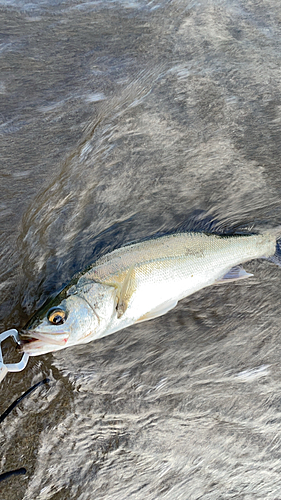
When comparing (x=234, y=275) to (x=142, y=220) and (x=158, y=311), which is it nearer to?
(x=158, y=311)

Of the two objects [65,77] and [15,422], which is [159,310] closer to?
[15,422]

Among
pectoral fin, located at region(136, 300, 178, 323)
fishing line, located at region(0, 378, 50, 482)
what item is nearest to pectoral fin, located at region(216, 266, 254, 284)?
pectoral fin, located at region(136, 300, 178, 323)

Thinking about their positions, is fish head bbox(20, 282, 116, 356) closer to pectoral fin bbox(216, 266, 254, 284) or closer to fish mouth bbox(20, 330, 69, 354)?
fish mouth bbox(20, 330, 69, 354)

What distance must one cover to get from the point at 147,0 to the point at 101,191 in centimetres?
223

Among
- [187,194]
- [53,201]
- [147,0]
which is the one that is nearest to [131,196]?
[187,194]

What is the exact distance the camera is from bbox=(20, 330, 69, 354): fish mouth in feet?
7.55

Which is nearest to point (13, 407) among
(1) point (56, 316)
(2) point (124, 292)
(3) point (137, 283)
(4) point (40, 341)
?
(4) point (40, 341)

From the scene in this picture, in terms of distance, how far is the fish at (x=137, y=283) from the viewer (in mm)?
2344

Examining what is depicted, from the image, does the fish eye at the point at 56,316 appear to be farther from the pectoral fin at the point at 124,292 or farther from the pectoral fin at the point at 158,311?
the pectoral fin at the point at 158,311

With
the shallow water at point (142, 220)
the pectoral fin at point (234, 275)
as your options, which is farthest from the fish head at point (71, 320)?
the pectoral fin at point (234, 275)

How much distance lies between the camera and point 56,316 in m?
2.34

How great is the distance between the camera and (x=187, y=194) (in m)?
2.96

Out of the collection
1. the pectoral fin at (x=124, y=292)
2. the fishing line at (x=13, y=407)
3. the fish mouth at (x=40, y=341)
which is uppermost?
the pectoral fin at (x=124, y=292)

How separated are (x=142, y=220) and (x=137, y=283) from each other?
0.65m
